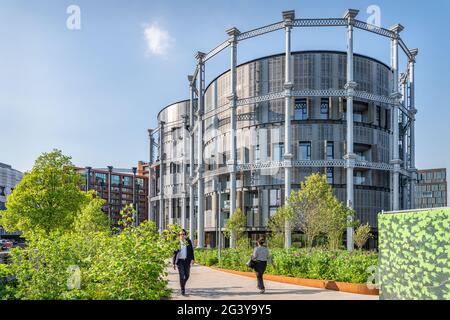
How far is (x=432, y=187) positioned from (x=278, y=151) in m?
107

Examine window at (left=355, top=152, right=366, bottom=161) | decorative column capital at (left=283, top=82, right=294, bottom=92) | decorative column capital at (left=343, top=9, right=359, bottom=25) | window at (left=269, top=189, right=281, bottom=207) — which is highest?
decorative column capital at (left=343, top=9, right=359, bottom=25)

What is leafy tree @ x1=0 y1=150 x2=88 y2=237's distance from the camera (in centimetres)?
2898

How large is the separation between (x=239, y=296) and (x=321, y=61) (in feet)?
119

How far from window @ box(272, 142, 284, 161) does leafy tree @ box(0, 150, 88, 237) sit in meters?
20.3

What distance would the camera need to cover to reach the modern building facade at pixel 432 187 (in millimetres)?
131500

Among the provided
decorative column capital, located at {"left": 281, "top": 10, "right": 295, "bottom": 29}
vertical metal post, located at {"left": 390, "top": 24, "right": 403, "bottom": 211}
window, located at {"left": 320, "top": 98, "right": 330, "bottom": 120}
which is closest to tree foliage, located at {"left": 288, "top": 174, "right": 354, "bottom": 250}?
vertical metal post, located at {"left": 390, "top": 24, "right": 403, "bottom": 211}

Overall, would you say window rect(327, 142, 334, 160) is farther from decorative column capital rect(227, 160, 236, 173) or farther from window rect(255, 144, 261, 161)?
decorative column capital rect(227, 160, 236, 173)

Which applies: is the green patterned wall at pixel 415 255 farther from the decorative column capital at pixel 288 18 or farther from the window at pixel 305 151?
the window at pixel 305 151

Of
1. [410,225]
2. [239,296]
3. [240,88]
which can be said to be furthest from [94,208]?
[410,225]

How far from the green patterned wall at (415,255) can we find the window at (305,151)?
3356 centimetres

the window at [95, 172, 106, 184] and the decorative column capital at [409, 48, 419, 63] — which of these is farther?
the window at [95, 172, 106, 184]

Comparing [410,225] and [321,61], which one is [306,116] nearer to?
[321,61]

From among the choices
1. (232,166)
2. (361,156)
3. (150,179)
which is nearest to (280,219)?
(232,166)
